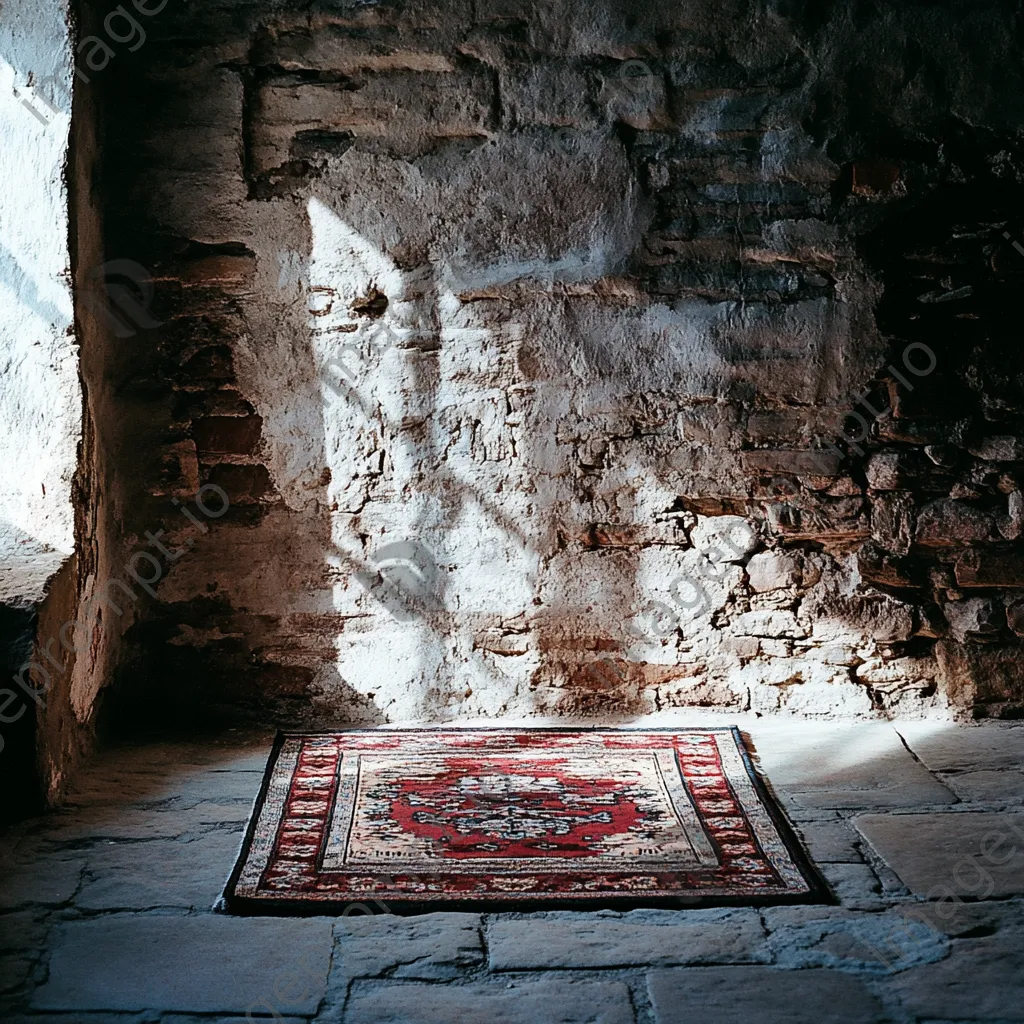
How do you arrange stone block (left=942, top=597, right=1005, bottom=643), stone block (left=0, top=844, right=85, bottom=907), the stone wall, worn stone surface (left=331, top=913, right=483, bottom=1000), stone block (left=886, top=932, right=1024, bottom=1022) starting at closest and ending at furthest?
stone block (left=886, top=932, right=1024, bottom=1022), worn stone surface (left=331, top=913, right=483, bottom=1000), stone block (left=0, top=844, right=85, bottom=907), the stone wall, stone block (left=942, top=597, right=1005, bottom=643)

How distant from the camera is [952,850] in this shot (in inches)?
96.6

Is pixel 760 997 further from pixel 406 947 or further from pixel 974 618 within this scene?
pixel 974 618

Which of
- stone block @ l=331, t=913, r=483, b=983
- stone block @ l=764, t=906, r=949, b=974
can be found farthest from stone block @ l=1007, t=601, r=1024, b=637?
stone block @ l=331, t=913, r=483, b=983

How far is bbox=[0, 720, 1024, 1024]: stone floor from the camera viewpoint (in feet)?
6.09

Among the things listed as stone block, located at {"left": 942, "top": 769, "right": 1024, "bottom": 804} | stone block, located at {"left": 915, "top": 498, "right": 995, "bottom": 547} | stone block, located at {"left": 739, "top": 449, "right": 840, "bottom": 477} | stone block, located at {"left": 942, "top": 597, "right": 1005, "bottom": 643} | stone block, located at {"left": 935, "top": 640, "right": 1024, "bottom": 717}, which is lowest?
stone block, located at {"left": 942, "top": 769, "right": 1024, "bottom": 804}

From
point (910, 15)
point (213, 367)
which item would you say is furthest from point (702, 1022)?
point (910, 15)

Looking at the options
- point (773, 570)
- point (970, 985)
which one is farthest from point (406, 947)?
point (773, 570)

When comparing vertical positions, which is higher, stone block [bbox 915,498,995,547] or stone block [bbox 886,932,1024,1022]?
stone block [bbox 915,498,995,547]

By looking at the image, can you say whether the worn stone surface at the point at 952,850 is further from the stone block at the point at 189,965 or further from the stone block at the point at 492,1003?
the stone block at the point at 189,965

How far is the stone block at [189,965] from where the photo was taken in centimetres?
186

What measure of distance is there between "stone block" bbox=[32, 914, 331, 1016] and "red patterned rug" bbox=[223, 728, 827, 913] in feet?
0.37

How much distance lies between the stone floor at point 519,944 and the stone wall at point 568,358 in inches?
31.1

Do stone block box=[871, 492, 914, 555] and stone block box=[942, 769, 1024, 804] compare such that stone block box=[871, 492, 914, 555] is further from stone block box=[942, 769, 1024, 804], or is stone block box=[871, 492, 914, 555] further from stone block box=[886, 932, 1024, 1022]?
stone block box=[886, 932, 1024, 1022]

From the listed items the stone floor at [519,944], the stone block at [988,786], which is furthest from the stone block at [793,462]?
the stone floor at [519,944]
